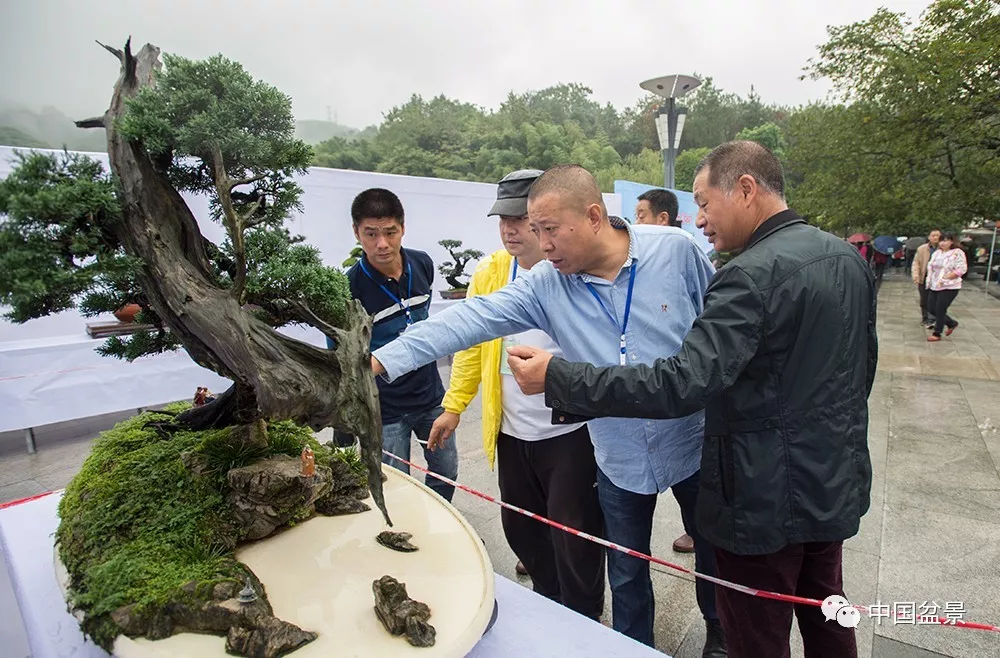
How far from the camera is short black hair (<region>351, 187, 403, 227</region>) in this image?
2.75 meters

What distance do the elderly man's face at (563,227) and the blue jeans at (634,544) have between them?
34.3 inches

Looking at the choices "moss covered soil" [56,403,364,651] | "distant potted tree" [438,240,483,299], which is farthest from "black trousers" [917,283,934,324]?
"moss covered soil" [56,403,364,651]

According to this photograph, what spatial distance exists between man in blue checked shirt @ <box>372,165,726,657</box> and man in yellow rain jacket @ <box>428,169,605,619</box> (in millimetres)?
221

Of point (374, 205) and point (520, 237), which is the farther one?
point (374, 205)

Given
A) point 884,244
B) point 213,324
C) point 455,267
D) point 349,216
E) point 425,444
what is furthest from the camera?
point 884,244

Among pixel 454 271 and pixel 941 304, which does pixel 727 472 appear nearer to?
pixel 454 271

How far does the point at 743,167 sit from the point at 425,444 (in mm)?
2054

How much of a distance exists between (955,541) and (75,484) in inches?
180

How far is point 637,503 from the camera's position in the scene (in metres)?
2.14

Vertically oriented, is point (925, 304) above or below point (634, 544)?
below

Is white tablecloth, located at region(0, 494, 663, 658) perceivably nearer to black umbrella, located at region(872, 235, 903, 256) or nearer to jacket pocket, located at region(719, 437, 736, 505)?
jacket pocket, located at region(719, 437, 736, 505)

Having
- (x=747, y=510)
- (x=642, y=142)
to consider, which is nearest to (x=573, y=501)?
(x=747, y=510)

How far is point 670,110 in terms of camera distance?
910cm

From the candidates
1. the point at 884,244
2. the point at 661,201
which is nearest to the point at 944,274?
the point at 661,201
